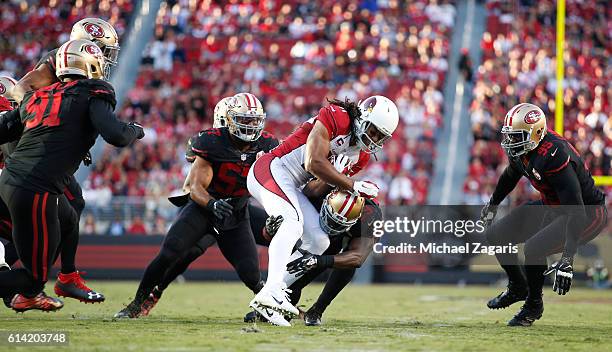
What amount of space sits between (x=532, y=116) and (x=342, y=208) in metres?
1.85

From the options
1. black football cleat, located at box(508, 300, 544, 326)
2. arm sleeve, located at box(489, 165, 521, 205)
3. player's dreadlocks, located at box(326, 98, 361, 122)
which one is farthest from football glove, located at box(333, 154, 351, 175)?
black football cleat, located at box(508, 300, 544, 326)

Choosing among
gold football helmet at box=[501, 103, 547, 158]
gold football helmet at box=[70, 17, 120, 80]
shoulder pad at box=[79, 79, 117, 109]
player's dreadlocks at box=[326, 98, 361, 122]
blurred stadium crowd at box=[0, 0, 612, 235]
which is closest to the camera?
shoulder pad at box=[79, 79, 117, 109]

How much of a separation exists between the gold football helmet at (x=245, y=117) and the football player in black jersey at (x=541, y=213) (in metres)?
1.94

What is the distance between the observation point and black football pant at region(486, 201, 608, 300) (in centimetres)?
740

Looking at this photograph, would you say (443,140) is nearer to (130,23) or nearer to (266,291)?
(130,23)

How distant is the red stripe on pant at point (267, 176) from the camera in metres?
6.82

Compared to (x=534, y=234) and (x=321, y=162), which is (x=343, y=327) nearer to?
(x=321, y=162)

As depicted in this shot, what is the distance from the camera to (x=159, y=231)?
15.4 meters

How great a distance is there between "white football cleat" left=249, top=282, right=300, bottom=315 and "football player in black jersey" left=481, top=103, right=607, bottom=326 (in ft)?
6.61

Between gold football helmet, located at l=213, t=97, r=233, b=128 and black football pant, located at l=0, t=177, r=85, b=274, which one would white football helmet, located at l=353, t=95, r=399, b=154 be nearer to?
gold football helmet, located at l=213, t=97, r=233, b=128

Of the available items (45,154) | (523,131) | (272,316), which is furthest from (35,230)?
(523,131)

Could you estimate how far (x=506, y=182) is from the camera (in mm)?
7938

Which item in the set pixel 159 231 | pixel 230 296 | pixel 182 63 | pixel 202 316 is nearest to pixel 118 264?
pixel 159 231

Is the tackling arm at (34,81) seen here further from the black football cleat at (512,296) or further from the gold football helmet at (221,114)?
the black football cleat at (512,296)
